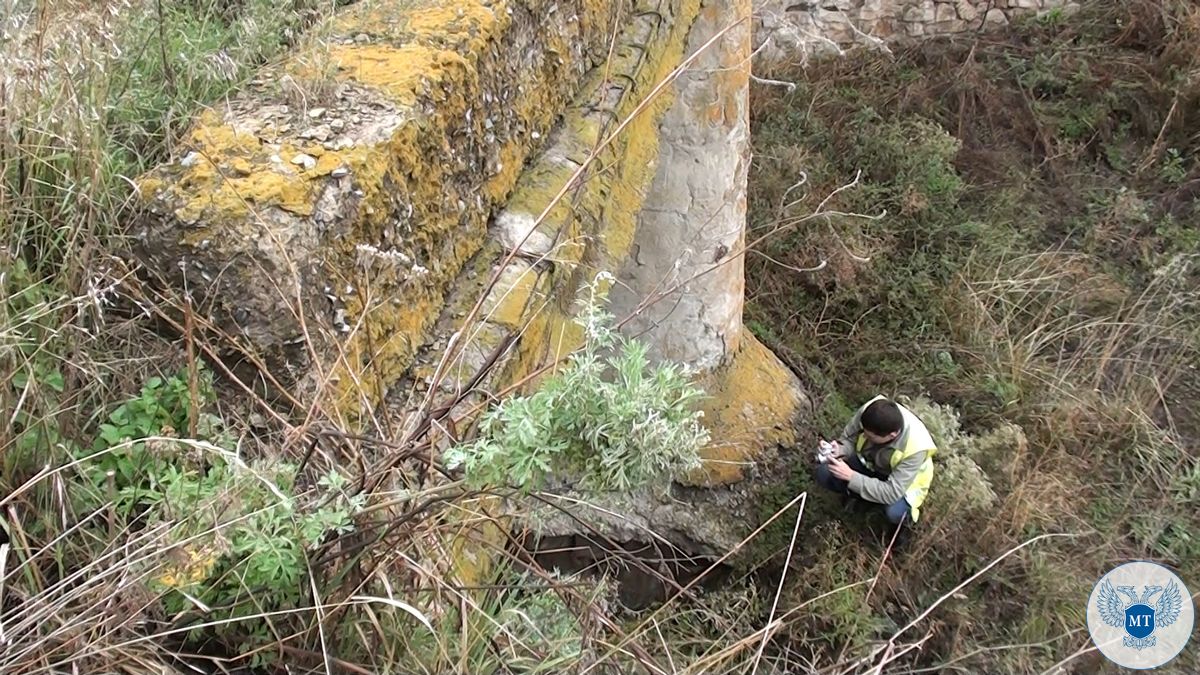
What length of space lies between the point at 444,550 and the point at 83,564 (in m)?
0.48

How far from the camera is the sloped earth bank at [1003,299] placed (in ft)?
14.0

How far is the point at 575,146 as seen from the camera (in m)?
2.24

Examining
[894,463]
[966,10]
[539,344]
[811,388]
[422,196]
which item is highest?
[422,196]

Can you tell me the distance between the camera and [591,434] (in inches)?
45.3

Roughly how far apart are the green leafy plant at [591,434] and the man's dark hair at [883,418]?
305 centimetres

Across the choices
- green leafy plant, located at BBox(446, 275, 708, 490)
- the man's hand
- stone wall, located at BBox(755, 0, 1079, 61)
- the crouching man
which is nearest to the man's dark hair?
the crouching man

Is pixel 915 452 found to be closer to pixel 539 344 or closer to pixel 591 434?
pixel 539 344

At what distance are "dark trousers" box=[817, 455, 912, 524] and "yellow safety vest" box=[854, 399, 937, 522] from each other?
4 centimetres

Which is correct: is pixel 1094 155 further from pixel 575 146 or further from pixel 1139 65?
pixel 575 146

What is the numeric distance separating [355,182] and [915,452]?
3426mm

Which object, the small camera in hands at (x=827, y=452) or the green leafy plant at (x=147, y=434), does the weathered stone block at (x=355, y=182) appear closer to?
the green leafy plant at (x=147, y=434)

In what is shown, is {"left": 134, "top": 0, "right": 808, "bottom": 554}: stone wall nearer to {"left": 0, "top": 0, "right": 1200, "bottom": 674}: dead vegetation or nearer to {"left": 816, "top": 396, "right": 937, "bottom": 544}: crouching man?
{"left": 0, "top": 0, "right": 1200, "bottom": 674}: dead vegetation

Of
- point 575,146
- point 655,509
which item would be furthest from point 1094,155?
point 575,146

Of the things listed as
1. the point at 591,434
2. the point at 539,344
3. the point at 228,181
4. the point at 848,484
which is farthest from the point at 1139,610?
the point at 228,181
